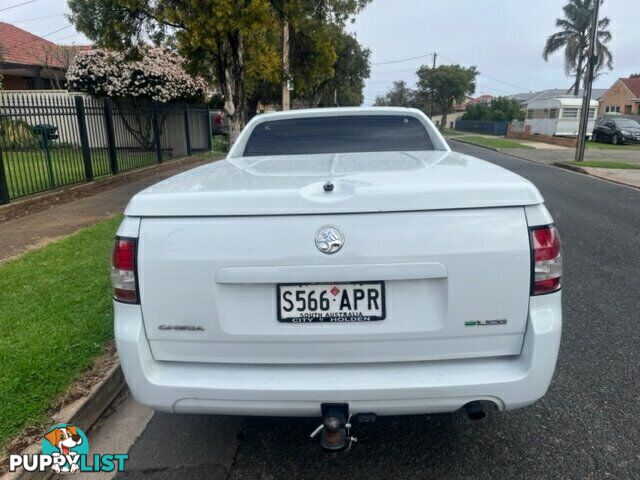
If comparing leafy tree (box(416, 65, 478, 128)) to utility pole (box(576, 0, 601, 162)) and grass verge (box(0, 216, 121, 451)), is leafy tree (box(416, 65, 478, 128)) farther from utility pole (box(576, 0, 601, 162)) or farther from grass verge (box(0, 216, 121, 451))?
grass verge (box(0, 216, 121, 451))

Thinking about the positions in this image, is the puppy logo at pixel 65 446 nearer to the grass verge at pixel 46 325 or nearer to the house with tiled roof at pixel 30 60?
the grass verge at pixel 46 325

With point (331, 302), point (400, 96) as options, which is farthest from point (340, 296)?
point (400, 96)

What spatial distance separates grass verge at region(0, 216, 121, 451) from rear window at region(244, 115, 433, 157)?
1.79m

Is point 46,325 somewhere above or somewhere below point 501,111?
below

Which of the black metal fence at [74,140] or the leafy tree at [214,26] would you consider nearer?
the black metal fence at [74,140]

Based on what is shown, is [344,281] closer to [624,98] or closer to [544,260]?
[544,260]

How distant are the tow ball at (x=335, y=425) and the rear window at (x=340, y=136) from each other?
2.23 meters

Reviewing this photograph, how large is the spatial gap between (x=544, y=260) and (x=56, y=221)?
759 centimetres

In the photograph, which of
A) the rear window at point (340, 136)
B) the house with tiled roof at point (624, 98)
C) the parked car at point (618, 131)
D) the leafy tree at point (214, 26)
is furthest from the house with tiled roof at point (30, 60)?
the house with tiled roof at point (624, 98)

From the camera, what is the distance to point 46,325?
3818 mm

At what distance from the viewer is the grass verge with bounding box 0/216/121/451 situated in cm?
293

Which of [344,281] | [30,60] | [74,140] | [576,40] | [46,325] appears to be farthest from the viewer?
[576,40]

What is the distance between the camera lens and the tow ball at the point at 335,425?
216cm

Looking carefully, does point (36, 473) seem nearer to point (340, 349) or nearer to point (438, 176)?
point (340, 349)
